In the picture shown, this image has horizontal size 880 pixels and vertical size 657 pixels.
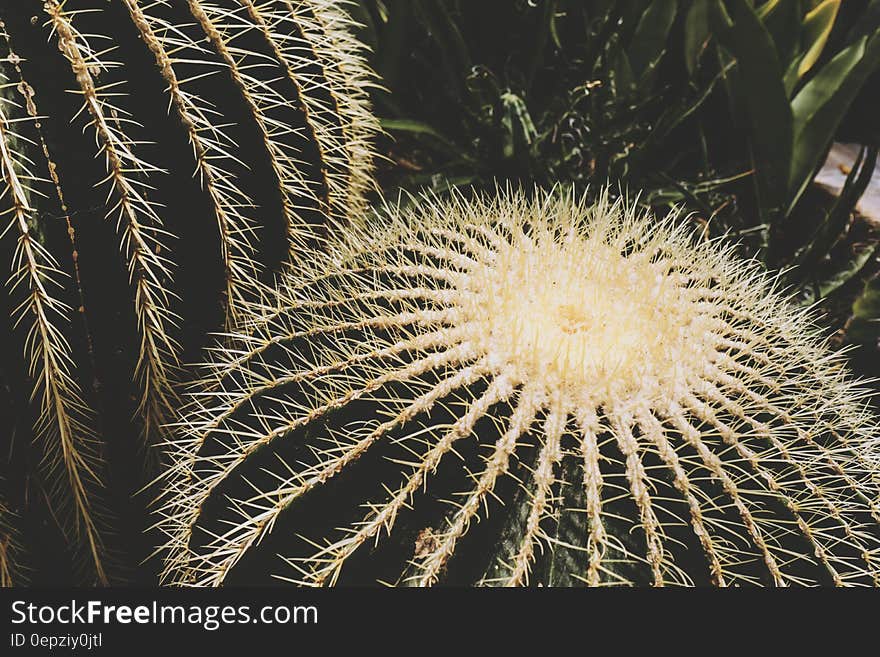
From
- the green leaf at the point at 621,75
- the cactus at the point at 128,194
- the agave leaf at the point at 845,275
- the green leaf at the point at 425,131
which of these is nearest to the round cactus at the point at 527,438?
the cactus at the point at 128,194

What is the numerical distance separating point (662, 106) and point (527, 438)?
1.61 m

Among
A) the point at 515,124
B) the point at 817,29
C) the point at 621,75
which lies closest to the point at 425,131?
the point at 515,124

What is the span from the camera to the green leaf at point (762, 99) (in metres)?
1.88

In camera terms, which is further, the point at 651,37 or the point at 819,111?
the point at 651,37

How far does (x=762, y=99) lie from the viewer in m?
1.97

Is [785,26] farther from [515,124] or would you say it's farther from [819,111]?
[515,124]

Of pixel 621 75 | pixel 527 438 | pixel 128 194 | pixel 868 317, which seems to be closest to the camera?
pixel 527 438

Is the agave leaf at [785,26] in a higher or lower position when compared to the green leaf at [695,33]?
higher

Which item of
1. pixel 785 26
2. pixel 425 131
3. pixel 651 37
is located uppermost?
pixel 785 26

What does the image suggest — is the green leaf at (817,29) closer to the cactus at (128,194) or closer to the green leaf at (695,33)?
the green leaf at (695,33)

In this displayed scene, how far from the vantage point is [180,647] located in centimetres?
107

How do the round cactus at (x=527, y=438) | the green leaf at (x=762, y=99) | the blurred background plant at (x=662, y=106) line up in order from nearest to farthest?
the round cactus at (x=527, y=438), the green leaf at (x=762, y=99), the blurred background plant at (x=662, y=106)

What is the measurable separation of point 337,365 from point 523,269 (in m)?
0.29

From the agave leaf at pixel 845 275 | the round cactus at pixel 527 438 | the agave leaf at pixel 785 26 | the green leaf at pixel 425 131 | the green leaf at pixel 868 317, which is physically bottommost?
the green leaf at pixel 425 131
